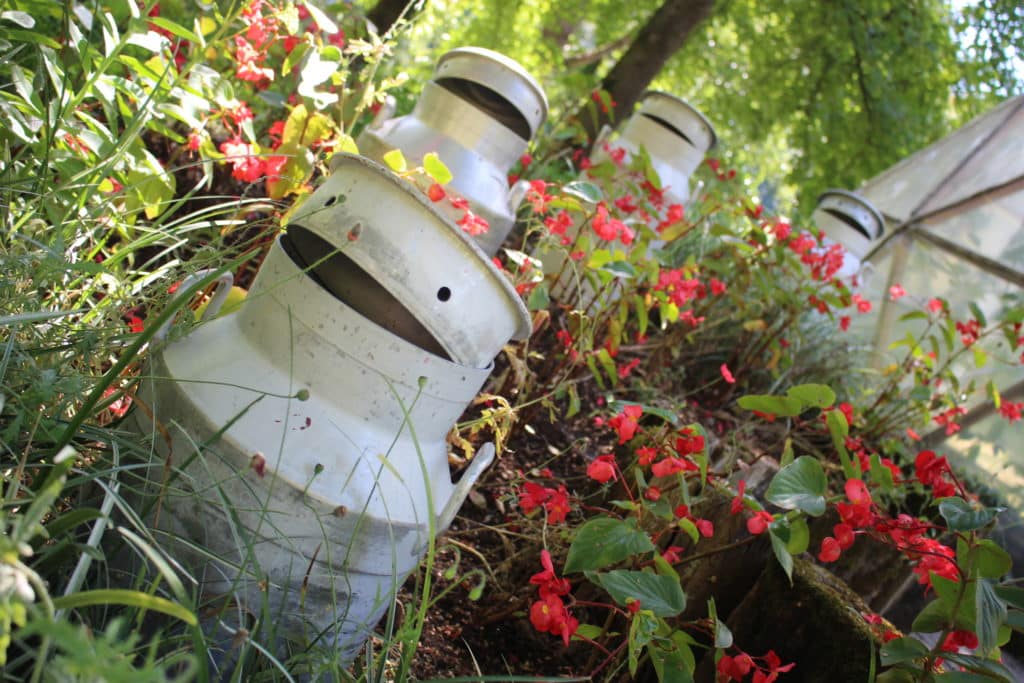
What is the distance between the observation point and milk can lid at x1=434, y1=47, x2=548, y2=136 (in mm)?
2072

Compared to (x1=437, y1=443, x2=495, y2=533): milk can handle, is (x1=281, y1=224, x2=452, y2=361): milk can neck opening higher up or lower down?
higher up

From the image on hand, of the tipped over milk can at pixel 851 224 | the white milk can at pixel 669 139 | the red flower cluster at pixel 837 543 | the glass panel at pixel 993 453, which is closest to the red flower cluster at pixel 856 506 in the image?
the red flower cluster at pixel 837 543

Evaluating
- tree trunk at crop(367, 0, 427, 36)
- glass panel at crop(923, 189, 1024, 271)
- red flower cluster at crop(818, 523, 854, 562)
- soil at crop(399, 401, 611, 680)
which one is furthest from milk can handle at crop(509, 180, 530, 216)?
glass panel at crop(923, 189, 1024, 271)

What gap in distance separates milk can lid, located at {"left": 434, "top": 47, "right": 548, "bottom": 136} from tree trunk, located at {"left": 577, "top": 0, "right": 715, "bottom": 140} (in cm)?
190

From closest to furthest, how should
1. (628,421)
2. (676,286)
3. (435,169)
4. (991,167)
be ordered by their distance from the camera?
1. (628,421)
2. (435,169)
3. (676,286)
4. (991,167)

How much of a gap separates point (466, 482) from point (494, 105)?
59.7 inches

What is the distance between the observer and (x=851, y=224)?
124 inches

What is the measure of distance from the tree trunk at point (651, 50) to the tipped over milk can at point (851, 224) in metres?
1.22

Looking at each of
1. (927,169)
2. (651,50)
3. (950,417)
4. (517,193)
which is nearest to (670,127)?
(517,193)

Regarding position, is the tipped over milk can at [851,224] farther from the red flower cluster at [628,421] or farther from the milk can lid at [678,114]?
the red flower cluster at [628,421]

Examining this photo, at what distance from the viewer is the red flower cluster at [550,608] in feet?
3.79

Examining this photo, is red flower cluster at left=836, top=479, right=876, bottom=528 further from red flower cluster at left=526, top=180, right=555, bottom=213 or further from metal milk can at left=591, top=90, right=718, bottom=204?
metal milk can at left=591, top=90, right=718, bottom=204

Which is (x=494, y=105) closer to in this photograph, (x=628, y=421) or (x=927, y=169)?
(x=628, y=421)

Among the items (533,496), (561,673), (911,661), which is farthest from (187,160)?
(911,661)
